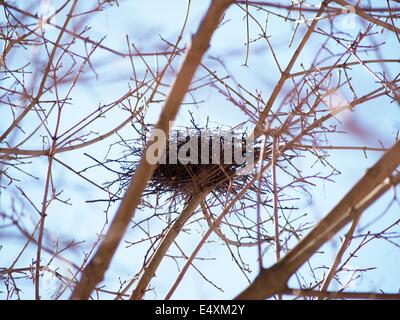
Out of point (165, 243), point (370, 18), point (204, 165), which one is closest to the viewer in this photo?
point (370, 18)

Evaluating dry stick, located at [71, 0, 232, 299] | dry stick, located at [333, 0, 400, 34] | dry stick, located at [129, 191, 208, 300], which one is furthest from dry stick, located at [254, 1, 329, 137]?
dry stick, located at [71, 0, 232, 299]

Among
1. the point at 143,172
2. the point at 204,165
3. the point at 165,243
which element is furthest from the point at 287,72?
the point at 143,172

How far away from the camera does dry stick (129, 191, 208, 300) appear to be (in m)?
3.05

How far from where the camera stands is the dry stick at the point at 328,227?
1696mm

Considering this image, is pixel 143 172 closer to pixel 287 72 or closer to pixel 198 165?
pixel 287 72

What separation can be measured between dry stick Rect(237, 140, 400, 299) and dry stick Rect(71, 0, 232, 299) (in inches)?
16.7

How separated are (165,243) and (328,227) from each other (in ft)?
6.11

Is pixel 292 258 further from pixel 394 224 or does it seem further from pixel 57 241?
pixel 57 241

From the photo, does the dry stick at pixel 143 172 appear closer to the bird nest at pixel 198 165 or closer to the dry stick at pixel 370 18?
the dry stick at pixel 370 18

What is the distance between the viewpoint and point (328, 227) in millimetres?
1704
